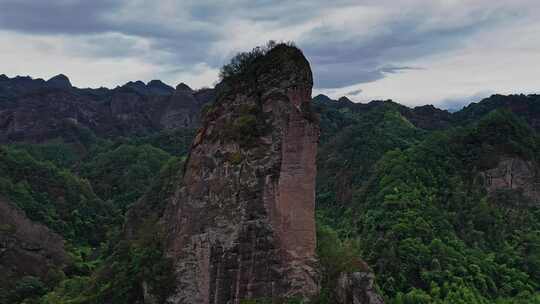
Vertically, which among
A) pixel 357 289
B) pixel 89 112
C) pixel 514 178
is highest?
pixel 89 112

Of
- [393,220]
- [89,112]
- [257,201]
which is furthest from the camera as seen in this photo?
[89,112]

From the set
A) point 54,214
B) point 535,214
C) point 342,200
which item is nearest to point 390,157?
point 342,200

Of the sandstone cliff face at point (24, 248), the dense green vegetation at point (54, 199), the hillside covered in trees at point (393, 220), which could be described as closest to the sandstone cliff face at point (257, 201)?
the hillside covered in trees at point (393, 220)

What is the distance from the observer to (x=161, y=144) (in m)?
102

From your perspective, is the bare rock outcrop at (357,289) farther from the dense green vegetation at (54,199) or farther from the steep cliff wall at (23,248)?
the dense green vegetation at (54,199)

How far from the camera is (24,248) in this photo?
151ft

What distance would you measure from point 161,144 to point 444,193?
2533 inches

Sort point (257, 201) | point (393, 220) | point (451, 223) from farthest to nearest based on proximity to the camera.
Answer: point (451, 223) < point (393, 220) < point (257, 201)

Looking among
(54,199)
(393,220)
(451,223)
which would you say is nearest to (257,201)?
(393,220)

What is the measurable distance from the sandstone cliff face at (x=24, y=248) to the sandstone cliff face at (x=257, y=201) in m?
22.5

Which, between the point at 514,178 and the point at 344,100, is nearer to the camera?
the point at 514,178

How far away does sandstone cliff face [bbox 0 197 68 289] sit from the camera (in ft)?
142

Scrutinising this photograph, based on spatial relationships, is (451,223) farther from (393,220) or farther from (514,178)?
(514,178)

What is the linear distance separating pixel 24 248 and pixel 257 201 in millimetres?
29094
